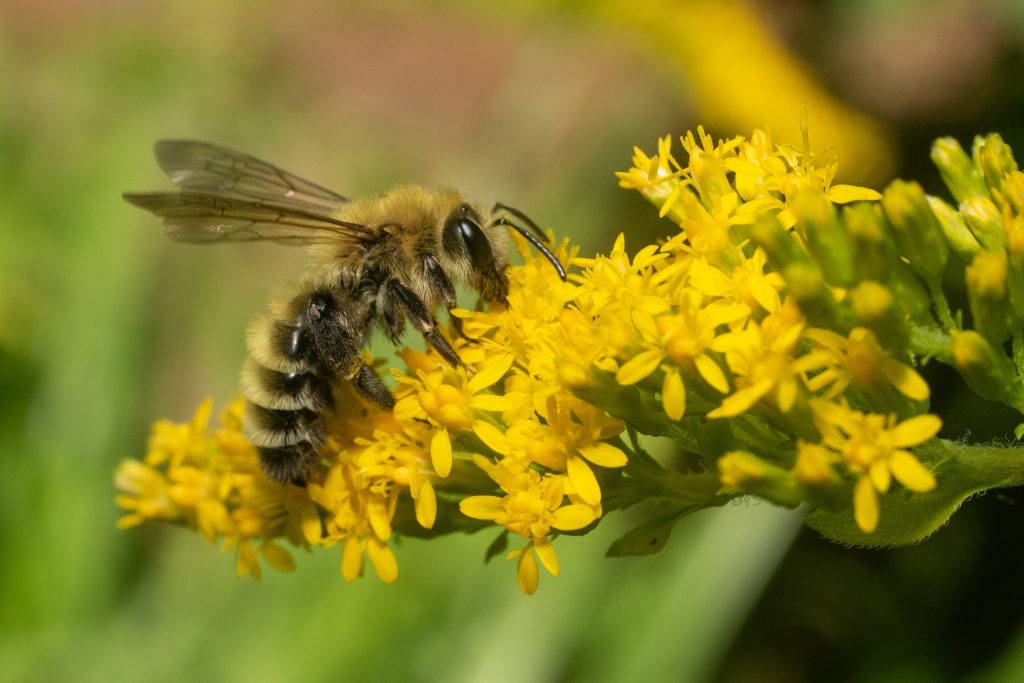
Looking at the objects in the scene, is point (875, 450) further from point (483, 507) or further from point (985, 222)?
point (483, 507)

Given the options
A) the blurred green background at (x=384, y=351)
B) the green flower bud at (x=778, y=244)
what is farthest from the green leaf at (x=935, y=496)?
the blurred green background at (x=384, y=351)

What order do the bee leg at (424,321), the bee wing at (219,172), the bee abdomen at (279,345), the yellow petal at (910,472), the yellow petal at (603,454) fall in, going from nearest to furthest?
the yellow petal at (910,472) → the yellow petal at (603,454) → the bee leg at (424,321) → the bee abdomen at (279,345) → the bee wing at (219,172)

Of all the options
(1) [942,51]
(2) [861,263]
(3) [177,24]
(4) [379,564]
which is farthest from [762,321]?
(3) [177,24]

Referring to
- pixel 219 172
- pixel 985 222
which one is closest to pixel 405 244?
pixel 219 172

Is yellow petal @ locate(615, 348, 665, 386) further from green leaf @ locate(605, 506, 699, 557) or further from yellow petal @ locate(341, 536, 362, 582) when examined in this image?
yellow petal @ locate(341, 536, 362, 582)

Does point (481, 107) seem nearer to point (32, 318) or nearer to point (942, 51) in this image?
point (942, 51)

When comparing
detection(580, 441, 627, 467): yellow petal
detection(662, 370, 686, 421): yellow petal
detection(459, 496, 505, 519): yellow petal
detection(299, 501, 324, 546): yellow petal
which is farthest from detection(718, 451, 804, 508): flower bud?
detection(299, 501, 324, 546): yellow petal

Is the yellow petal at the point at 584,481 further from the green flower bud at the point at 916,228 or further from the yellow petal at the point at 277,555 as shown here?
the yellow petal at the point at 277,555
